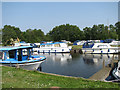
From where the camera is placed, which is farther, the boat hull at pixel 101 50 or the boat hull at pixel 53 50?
the boat hull at pixel 53 50

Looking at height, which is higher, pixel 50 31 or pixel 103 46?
pixel 50 31

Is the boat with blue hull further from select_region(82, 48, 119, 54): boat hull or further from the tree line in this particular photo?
the tree line

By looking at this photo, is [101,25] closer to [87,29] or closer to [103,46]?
[87,29]

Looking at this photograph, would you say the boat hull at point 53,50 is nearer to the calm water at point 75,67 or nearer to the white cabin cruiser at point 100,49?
the white cabin cruiser at point 100,49

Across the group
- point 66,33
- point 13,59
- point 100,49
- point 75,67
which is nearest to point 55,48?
point 100,49

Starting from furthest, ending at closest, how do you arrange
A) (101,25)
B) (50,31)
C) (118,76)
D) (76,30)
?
(50,31) < (76,30) < (101,25) < (118,76)

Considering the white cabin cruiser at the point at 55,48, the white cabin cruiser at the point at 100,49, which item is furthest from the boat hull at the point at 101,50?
the white cabin cruiser at the point at 55,48

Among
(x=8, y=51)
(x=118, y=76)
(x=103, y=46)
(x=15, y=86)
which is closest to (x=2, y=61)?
(x=8, y=51)

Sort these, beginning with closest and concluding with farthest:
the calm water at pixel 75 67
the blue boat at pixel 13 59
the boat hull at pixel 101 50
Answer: the blue boat at pixel 13 59
the calm water at pixel 75 67
the boat hull at pixel 101 50

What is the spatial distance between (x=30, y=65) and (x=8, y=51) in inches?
Result: 148

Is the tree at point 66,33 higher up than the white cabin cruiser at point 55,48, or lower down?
higher up

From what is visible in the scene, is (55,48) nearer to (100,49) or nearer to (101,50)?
(100,49)

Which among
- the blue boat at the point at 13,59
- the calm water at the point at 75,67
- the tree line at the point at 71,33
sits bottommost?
the calm water at the point at 75,67

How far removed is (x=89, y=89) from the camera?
371 inches
